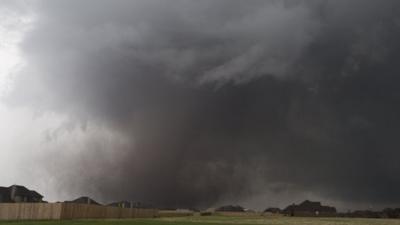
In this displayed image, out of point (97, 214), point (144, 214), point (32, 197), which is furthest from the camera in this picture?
point (32, 197)

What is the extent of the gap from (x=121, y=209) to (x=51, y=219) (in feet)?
107

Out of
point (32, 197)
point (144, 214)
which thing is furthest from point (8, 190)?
point (144, 214)

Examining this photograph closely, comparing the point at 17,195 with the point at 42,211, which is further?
the point at 17,195

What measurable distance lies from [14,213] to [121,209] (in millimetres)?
31553

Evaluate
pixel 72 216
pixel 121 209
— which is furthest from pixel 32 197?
pixel 72 216

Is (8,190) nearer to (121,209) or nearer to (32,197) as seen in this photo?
(32,197)

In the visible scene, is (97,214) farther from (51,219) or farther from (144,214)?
(144,214)

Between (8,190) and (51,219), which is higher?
(8,190)

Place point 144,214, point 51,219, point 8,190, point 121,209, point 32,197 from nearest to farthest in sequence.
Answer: point 51,219 → point 121,209 → point 144,214 → point 8,190 → point 32,197

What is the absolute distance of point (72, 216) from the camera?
256 ft

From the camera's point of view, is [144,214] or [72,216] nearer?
[72,216]

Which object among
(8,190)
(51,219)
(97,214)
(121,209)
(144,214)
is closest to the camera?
(51,219)

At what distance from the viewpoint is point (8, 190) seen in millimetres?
155500

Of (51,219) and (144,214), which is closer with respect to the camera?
(51,219)
